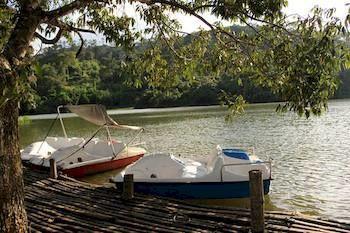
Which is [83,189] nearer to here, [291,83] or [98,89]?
[291,83]

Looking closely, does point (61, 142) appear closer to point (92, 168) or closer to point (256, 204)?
point (92, 168)

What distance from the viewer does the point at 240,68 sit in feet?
26.0

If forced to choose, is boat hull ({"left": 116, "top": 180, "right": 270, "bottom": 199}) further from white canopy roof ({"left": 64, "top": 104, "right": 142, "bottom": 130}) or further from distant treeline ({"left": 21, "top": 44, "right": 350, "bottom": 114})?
distant treeline ({"left": 21, "top": 44, "right": 350, "bottom": 114})

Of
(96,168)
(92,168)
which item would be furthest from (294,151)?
(92,168)

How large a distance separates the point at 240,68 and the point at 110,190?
5.70 m

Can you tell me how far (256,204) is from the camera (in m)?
8.04

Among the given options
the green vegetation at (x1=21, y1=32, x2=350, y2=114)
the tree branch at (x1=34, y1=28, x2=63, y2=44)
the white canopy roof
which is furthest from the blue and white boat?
the green vegetation at (x1=21, y1=32, x2=350, y2=114)

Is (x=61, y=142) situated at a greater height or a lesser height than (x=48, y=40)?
lesser

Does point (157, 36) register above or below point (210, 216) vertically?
above

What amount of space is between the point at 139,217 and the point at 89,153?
9.76 m

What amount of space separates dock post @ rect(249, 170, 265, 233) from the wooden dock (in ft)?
0.74

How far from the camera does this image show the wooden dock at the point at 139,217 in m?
8.30

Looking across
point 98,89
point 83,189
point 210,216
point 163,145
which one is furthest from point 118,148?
point 98,89

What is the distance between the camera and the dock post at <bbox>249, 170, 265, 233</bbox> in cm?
795
